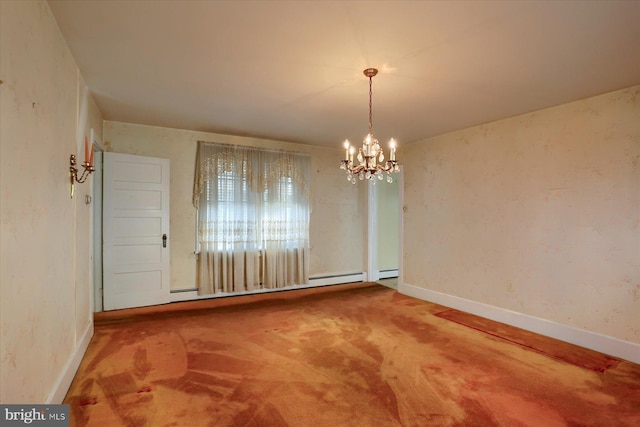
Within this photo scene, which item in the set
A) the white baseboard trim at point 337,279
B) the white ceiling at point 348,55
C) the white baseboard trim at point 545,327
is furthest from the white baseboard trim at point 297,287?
the white ceiling at point 348,55

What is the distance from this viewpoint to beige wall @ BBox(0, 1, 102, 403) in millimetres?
1391

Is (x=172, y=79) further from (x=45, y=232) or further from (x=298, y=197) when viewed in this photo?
(x=298, y=197)

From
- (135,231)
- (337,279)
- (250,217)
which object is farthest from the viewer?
(337,279)

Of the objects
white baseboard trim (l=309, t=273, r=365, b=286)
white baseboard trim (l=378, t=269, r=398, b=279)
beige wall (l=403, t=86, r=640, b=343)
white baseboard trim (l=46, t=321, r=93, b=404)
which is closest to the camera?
white baseboard trim (l=46, t=321, r=93, b=404)

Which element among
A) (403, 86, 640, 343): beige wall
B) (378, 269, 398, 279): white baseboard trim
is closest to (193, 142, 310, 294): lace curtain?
(378, 269, 398, 279): white baseboard trim

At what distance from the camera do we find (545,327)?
3.48 meters

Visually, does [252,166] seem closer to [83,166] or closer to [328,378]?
[83,166]

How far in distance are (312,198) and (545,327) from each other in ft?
12.4

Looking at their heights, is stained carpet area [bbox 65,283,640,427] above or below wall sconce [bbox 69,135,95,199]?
below

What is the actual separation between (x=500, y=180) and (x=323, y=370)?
314 centimetres

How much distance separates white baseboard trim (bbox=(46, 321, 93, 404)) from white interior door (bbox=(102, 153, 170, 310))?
1.14 metres

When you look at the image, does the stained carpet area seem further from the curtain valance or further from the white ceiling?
the white ceiling

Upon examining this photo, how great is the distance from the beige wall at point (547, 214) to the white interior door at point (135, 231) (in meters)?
3.99

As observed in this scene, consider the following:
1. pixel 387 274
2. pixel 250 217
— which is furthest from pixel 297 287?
pixel 387 274
